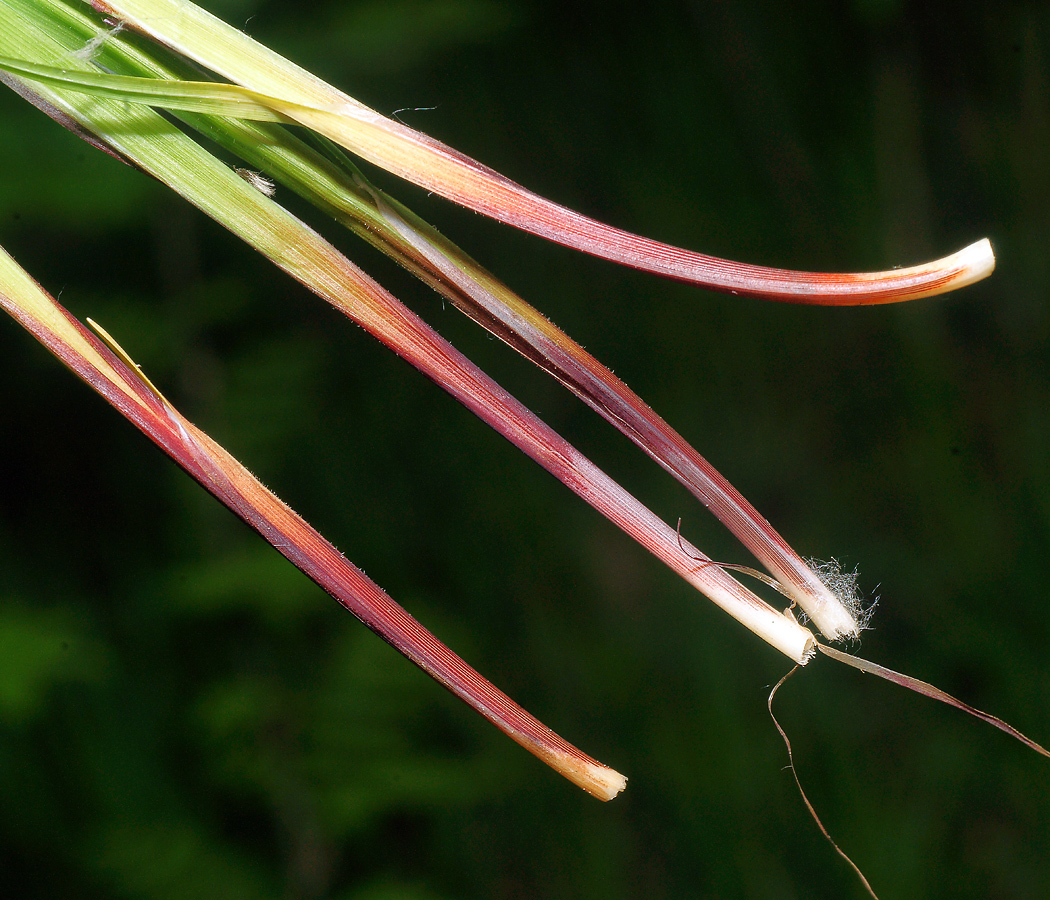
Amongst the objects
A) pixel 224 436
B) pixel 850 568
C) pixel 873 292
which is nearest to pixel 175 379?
pixel 224 436

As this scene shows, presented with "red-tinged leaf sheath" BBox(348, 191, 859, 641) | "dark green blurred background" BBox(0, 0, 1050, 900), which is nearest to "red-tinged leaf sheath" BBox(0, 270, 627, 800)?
"red-tinged leaf sheath" BBox(348, 191, 859, 641)

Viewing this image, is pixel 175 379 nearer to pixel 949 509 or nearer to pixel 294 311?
pixel 294 311

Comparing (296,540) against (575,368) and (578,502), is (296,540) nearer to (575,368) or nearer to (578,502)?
(575,368)

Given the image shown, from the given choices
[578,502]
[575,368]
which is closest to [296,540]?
[575,368]

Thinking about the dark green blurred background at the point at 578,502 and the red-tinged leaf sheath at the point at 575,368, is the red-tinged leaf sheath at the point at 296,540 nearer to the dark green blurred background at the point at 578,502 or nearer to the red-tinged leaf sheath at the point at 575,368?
the red-tinged leaf sheath at the point at 575,368

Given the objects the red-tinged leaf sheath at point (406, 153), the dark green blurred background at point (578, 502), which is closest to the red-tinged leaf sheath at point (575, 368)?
the red-tinged leaf sheath at point (406, 153)

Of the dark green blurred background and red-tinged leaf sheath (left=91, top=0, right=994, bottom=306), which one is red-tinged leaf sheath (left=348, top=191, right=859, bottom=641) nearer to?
red-tinged leaf sheath (left=91, top=0, right=994, bottom=306)
